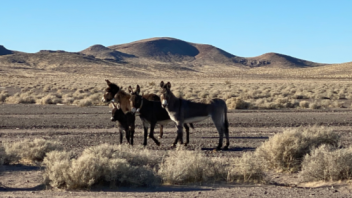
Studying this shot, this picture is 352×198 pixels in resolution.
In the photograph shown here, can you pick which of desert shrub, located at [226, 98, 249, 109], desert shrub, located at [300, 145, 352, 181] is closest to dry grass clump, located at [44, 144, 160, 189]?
desert shrub, located at [300, 145, 352, 181]

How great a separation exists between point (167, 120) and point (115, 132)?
15.6ft

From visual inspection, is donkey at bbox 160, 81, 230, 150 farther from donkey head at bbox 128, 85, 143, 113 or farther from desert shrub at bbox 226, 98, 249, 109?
desert shrub at bbox 226, 98, 249, 109

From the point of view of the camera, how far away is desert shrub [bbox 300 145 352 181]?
920 cm

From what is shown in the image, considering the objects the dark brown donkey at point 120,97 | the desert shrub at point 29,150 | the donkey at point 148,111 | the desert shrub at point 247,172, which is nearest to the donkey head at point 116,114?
the dark brown donkey at point 120,97

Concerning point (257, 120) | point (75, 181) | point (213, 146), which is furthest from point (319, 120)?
point (75, 181)

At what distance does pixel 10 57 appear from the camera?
165 meters

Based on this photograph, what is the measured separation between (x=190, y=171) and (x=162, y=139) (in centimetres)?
658

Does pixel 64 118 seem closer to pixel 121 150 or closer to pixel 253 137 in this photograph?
pixel 253 137

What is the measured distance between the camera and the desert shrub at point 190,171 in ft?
30.8

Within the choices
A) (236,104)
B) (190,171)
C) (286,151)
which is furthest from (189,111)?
(236,104)

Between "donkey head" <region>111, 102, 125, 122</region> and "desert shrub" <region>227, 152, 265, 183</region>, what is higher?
"donkey head" <region>111, 102, 125, 122</region>

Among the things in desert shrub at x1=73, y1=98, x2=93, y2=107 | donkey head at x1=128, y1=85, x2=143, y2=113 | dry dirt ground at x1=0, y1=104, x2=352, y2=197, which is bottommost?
dry dirt ground at x1=0, y1=104, x2=352, y2=197

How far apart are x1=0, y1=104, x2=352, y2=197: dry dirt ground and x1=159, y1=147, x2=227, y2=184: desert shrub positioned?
0.27 meters

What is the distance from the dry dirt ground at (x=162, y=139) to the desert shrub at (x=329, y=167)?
0.71 feet
